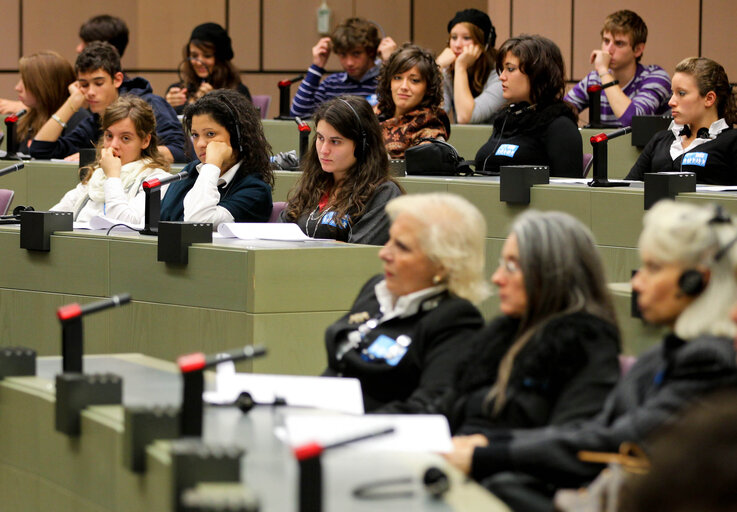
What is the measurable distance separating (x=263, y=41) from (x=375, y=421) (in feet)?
27.7

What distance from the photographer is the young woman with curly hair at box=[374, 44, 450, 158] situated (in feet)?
17.5

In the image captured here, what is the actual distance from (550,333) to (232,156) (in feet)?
7.62

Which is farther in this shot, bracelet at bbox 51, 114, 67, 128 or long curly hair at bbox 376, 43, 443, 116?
bracelet at bbox 51, 114, 67, 128

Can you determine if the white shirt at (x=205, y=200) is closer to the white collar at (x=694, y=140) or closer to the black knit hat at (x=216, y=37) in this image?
the white collar at (x=694, y=140)

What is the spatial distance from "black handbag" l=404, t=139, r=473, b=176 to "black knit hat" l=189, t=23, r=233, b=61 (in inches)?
108

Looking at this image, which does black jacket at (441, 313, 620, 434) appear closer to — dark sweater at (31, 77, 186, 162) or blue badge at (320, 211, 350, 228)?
blue badge at (320, 211, 350, 228)

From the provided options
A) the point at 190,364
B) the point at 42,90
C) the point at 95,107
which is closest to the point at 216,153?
the point at 95,107

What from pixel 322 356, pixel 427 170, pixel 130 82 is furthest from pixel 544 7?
pixel 322 356

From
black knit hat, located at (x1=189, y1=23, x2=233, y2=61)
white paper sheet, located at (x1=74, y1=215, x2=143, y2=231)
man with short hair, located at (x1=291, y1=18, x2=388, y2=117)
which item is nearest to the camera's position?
white paper sheet, located at (x1=74, y1=215, x2=143, y2=231)

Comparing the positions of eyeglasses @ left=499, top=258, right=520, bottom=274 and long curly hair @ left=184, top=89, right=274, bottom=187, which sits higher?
long curly hair @ left=184, top=89, right=274, bottom=187

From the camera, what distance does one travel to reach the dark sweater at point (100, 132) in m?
6.04

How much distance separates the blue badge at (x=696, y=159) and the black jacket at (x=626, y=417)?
274cm

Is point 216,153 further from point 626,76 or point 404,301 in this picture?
point 626,76

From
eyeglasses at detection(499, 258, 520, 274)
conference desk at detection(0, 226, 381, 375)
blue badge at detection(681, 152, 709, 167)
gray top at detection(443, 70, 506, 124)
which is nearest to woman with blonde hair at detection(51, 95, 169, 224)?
conference desk at detection(0, 226, 381, 375)
